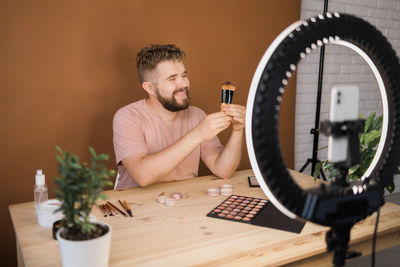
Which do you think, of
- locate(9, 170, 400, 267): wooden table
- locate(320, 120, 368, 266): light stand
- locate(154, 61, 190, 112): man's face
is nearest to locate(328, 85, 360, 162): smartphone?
locate(320, 120, 368, 266): light stand

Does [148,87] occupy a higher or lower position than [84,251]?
higher

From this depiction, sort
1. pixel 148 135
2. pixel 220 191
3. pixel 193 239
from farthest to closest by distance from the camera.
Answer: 1. pixel 148 135
2. pixel 220 191
3. pixel 193 239

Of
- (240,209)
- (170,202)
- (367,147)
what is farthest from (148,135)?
(367,147)

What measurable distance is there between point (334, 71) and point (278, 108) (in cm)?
256

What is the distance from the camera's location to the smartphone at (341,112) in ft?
1.69

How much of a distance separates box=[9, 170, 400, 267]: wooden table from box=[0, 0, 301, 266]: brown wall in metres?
0.62

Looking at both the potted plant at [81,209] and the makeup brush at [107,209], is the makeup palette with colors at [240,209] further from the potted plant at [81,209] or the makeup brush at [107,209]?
the potted plant at [81,209]

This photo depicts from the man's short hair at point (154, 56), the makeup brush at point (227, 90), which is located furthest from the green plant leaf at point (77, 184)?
the man's short hair at point (154, 56)

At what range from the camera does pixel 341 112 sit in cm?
52

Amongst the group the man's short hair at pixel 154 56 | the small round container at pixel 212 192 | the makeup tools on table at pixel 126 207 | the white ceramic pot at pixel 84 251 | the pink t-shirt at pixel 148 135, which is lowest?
the makeup tools on table at pixel 126 207

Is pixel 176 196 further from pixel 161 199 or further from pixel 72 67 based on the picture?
pixel 72 67

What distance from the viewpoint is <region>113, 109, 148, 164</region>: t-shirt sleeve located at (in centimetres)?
161

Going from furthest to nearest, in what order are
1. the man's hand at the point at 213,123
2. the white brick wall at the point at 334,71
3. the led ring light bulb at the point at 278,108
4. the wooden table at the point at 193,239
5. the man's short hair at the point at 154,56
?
the white brick wall at the point at 334,71 < the man's short hair at the point at 154,56 < the man's hand at the point at 213,123 < the wooden table at the point at 193,239 < the led ring light bulb at the point at 278,108

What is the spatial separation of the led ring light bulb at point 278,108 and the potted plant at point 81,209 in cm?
29
